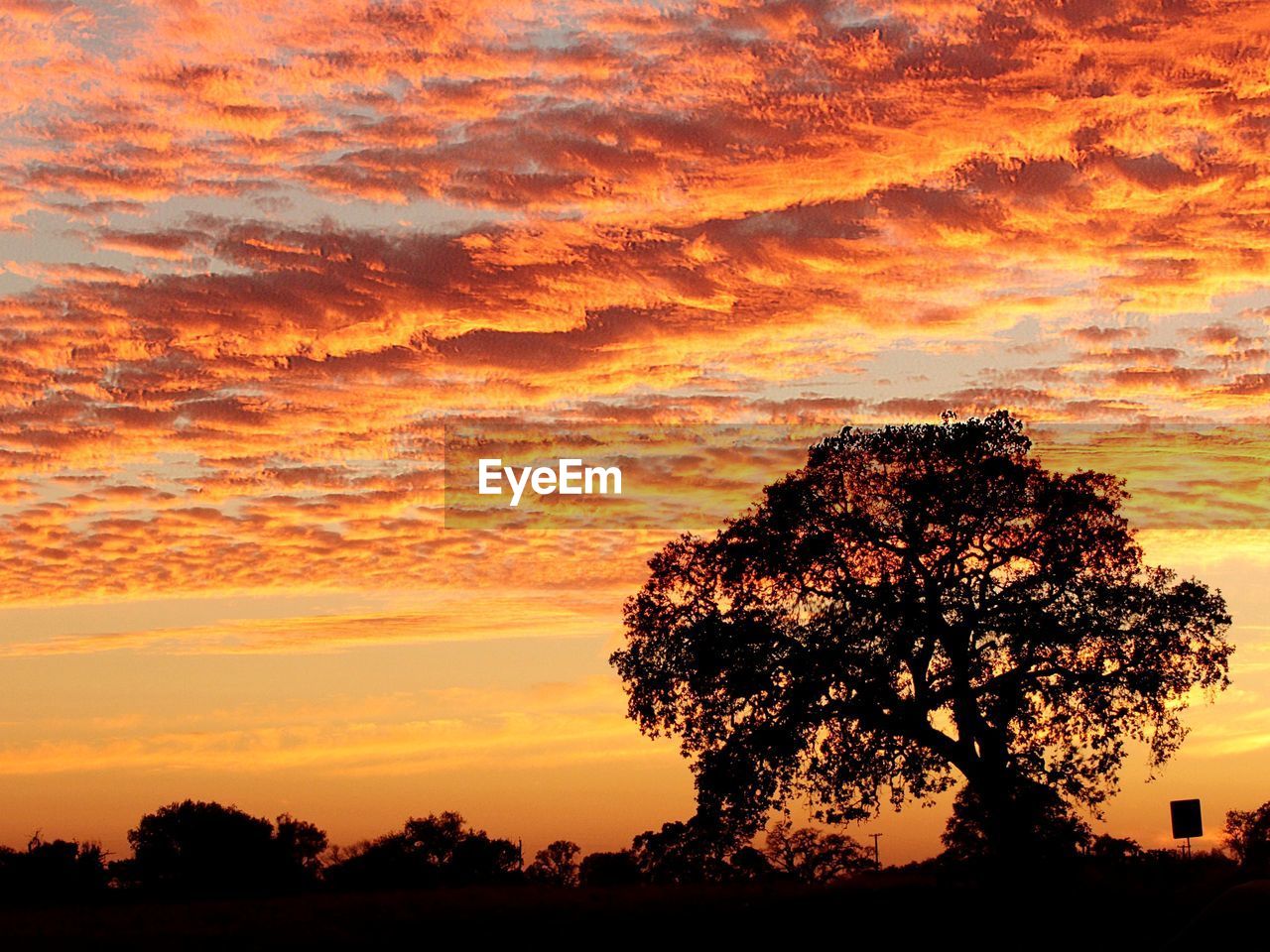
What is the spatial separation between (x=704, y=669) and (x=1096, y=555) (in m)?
10.7

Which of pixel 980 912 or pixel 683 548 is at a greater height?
pixel 683 548

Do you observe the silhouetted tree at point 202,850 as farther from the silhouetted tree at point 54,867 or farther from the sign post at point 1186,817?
the sign post at point 1186,817

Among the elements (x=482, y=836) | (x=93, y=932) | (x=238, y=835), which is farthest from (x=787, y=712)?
(x=482, y=836)

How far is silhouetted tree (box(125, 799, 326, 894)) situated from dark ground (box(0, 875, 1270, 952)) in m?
75.7

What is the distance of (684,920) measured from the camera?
3803 cm

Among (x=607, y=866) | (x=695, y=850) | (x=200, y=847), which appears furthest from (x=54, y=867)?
(x=695, y=850)

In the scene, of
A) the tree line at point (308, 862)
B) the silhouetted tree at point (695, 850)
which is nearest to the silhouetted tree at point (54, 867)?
the tree line at point (308, 862)

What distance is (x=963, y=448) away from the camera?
42.2 meters

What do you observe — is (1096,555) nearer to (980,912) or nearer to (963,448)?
(963,448)

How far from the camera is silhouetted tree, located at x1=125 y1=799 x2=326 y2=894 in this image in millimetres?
115688

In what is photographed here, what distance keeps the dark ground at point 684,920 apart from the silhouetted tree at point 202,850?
75694mm

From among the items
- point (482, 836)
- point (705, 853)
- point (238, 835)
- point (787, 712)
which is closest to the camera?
point (787, 712)

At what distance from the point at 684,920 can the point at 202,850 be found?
89608 millimetres

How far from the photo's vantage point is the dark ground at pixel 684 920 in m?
35.3
